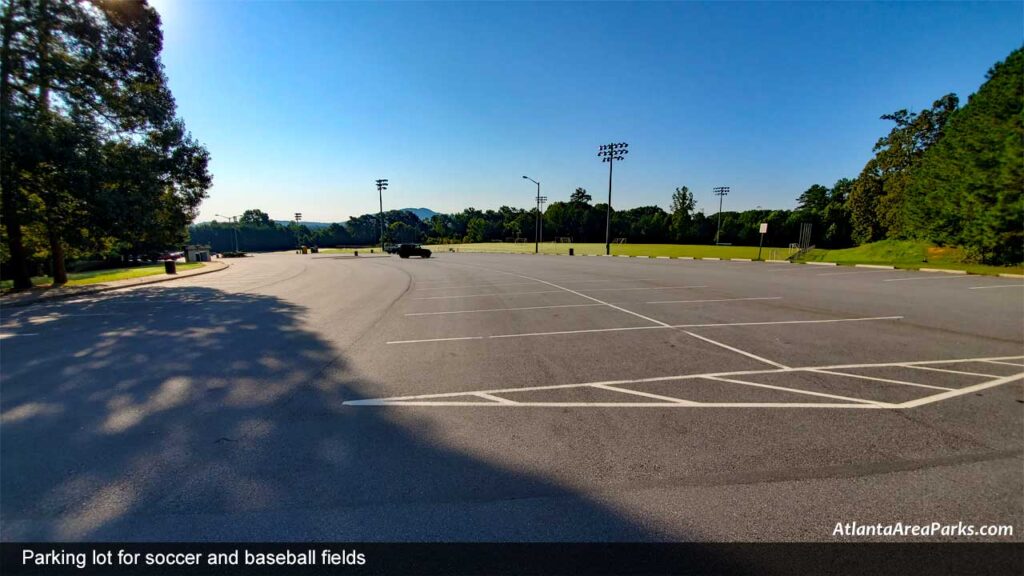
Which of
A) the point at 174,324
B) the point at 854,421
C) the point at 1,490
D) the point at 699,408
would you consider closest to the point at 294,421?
the point at 1,490

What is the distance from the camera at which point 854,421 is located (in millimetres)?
4020

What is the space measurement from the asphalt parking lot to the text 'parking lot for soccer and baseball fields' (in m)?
0.06

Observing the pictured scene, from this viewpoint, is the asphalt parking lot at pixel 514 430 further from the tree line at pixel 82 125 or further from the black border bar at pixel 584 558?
the tree line at pixel 82 125

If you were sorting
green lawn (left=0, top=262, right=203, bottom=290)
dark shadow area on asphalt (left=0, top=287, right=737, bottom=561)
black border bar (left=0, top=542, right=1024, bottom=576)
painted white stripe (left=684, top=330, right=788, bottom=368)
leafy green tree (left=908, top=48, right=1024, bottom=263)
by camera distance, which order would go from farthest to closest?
leafy green tree (left=908, top=48, right=1024, bottom=263), green lawn (left=0, top=262, right=203, bottom=290), painted white stripe (left=684, top=330, right=788, bottom=368), dark shadow area on asphalt (left=0, top=287, right=737, bottom=561), black border bar (left=0, top=542, right=1024, bottom=576)

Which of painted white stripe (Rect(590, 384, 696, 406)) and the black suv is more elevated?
the black suv

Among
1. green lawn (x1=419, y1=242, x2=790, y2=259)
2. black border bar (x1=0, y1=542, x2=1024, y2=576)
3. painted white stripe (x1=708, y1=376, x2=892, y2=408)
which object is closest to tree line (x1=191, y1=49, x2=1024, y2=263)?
green lawn (x1=419, y1=242, x2=790, y2=259)

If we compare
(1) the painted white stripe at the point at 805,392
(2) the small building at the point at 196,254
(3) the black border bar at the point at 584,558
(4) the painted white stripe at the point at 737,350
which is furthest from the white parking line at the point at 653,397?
(2) the small building at the point at 196,254

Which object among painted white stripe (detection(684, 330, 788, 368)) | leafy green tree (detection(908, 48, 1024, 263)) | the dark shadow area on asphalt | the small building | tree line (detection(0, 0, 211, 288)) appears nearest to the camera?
the dark shadow area on asphalt

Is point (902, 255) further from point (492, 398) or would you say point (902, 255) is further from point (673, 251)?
point (492, 398)

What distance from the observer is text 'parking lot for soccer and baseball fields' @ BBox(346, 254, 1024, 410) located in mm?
4816

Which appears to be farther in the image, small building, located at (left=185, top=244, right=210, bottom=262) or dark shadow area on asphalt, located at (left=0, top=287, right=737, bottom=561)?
small building, located at (left=185, top=244, right=210, bottom=262)

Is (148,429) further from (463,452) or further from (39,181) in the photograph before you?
(39,181)

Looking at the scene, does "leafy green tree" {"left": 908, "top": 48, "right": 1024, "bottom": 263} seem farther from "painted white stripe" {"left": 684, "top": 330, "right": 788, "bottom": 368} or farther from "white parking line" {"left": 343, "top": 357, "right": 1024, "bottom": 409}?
"painted white stripe" {"left": 684, "top": 330, "right": 788, "bottom": 368}

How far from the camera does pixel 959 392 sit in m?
4.79
